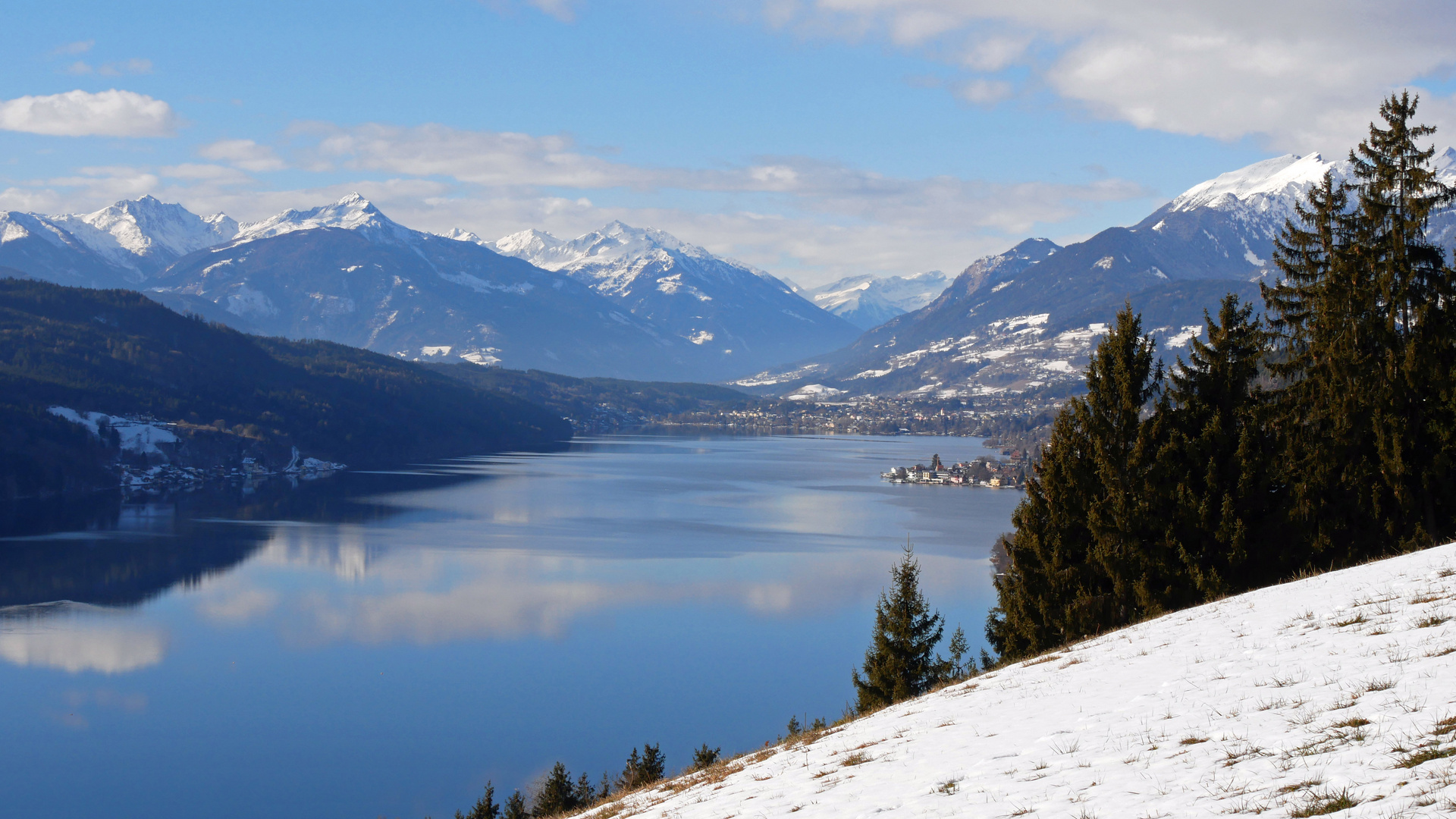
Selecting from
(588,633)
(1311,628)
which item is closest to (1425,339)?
(1311,628)

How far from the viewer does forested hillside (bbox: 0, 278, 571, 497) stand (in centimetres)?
11688

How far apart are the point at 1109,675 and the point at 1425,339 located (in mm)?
17229

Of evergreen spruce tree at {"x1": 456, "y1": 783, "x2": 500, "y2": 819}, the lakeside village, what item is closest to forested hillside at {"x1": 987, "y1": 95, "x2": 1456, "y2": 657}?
evergreen spruce tree at {"x1": 456, "y1": 783, "x2": 500, "y2": 819}

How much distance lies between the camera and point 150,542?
80.6m

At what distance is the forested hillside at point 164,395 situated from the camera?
117m

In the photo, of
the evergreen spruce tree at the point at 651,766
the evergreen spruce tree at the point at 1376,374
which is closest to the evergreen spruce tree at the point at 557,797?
the evergreen spruce tree at the point at 651,766

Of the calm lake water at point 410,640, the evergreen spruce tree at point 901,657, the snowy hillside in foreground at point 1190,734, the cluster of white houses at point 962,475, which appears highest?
the snowy hillside in foreground at point 1190,734

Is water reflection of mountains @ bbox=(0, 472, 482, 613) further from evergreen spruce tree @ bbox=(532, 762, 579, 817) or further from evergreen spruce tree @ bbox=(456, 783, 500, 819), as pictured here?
evergreen spruce tree @ bbox=(532, 762, 579, 817)

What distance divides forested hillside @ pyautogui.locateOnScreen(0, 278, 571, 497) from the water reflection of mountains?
1166 cm

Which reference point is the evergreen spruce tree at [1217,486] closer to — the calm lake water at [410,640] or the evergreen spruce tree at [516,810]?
the evergreen spruce tree at [516,810]

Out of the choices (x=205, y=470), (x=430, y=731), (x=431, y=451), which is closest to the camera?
(x=430, y=731)

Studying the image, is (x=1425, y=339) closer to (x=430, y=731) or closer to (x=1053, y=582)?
(x=1053, y=582)

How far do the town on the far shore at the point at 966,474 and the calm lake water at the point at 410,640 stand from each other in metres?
32.9

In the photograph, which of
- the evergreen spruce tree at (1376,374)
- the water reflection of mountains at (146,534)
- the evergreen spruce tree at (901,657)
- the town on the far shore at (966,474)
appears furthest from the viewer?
the town on the far shore at (966,474)
